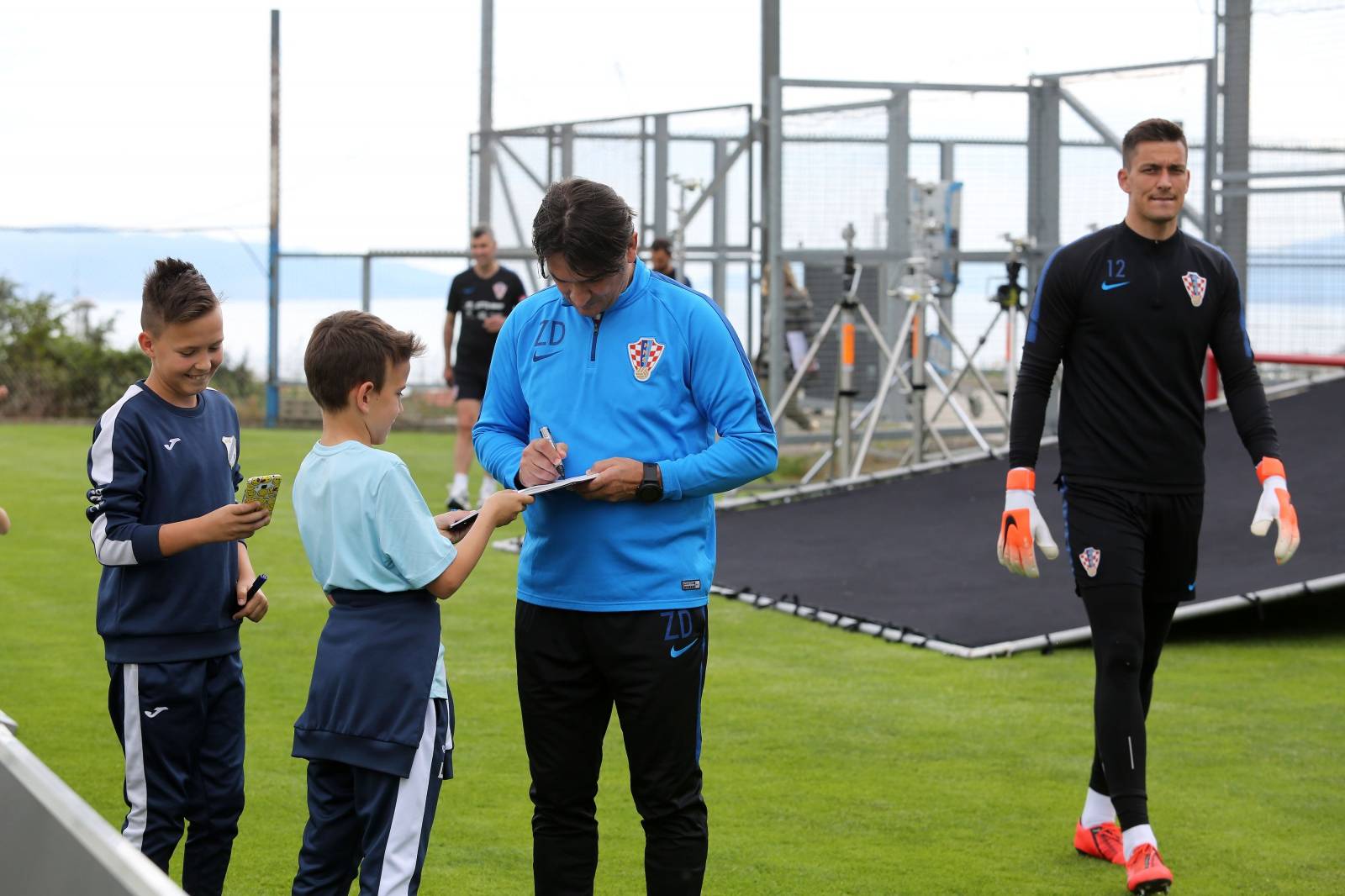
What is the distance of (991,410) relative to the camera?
15.4 metres

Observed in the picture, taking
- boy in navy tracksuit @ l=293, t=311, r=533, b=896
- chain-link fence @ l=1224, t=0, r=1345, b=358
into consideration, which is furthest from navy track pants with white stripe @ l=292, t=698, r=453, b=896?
chain-link fence @ l=1224, t=0, r=1345, b=358

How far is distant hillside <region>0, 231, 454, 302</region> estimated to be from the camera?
20953 mm

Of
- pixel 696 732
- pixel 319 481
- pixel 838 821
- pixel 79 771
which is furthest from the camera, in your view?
pixel 79 771

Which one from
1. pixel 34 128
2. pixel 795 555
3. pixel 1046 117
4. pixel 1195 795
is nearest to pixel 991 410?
pixel 1046 117

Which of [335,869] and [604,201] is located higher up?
[604,201]

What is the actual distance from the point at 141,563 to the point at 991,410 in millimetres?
12796

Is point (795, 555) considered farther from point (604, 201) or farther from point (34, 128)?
point (34, 128)

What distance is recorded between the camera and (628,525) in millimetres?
3227

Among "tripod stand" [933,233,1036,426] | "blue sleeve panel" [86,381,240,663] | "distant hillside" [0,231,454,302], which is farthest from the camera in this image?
"distant hillside" [0,231,454,302]

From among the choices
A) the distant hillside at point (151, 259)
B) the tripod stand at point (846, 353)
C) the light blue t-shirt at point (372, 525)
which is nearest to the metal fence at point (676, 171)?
the tripod stand at point (846, 353)

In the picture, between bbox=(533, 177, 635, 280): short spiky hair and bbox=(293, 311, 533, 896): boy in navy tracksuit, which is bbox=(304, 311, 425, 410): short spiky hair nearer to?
bbox=(293, 311, 533, 896): boy in navy tracksuit

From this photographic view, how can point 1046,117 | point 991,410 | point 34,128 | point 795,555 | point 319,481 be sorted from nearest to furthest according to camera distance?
point 319,481
point 795,555
point 1046,117
point 991,410
point 34,128

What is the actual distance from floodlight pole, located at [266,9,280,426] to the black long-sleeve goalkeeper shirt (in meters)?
17.3

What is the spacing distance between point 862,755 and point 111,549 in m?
2.91
